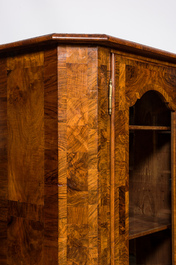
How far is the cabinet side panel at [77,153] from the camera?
1.15 m

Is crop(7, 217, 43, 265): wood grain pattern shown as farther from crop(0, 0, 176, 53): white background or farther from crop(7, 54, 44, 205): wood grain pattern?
crop(0, 0, 176, 53): white background

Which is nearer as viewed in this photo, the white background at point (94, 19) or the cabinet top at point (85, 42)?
the cabinet top at point (85, 42)

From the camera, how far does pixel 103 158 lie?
119 centimetres

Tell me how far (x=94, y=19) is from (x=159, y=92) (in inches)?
32.6

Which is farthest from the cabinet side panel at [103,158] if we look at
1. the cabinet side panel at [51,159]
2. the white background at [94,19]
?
the white background at [94,19]

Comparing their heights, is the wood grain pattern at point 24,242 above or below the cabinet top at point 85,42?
below

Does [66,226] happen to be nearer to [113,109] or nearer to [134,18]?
[113,109]

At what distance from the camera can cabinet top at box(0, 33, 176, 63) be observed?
3.67ft

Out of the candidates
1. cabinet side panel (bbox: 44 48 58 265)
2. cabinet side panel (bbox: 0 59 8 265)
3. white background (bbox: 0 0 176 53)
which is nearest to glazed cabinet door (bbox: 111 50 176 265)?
cabinet side panel (bbox: 44 48 58 265)

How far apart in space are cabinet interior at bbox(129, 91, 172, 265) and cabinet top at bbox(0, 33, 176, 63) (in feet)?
0.66

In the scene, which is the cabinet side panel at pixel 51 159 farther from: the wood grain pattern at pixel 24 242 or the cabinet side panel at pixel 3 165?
the cabinet side panel at pixel 3 165

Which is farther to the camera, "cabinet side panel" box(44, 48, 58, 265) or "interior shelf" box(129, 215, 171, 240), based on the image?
"interior shelf" box(129, 215, 171, 240)

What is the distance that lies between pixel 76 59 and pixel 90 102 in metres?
0.14

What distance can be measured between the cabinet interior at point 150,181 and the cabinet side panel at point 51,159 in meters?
0.34
